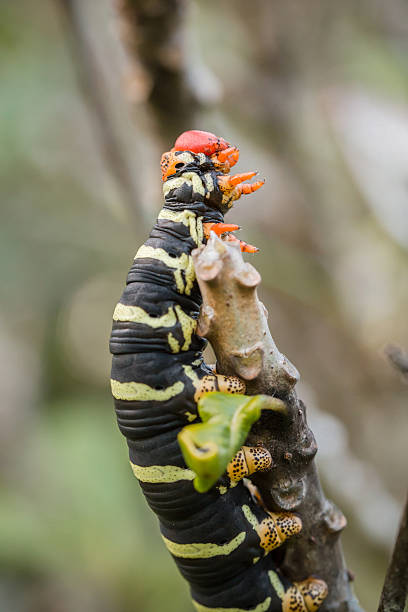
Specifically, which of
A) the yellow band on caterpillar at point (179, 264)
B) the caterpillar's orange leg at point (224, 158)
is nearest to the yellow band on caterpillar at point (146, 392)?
the yellow band on caterpillar at point (179, 264)

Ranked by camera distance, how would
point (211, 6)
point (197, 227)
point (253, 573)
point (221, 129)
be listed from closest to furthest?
point (197, 227) < point (253, 573) < point (221, 129) < point (211, 6)

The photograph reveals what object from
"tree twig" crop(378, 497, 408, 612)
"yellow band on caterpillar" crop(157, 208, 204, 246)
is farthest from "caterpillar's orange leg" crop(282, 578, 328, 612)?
"yellow band on caterpillar" crop(157, 208, 204, 246)

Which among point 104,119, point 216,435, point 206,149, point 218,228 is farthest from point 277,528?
point 104,119

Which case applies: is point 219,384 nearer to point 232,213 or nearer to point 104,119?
point 104,119

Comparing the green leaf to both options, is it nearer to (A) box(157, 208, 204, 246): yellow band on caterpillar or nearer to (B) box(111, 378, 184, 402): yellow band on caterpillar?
(B) box(111, 378, 184, 402): yellow band on caterpillar

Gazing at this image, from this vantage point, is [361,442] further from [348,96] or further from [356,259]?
[348,96]

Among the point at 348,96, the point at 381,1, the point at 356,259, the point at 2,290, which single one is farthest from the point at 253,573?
the point at 2,290
